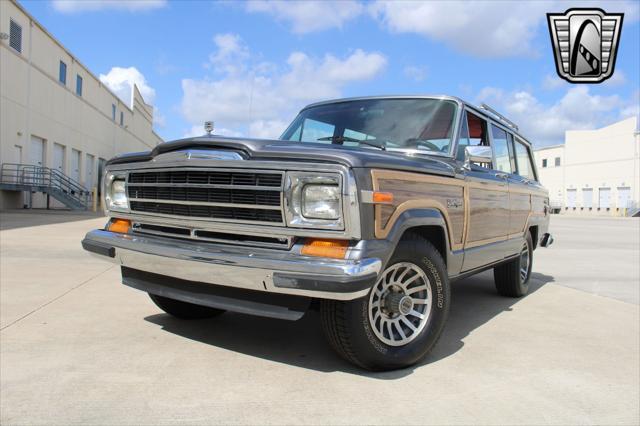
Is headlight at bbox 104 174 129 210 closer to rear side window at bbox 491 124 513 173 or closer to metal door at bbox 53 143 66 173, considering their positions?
rear side window at bbox 491 124 513 173

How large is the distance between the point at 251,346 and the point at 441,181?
173 cm

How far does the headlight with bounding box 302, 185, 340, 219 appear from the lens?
8.84ft

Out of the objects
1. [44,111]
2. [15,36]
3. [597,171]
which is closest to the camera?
[15,36]

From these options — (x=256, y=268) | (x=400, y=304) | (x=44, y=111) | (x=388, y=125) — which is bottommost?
(x=400, y=304)

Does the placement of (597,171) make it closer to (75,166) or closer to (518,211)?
(75,166)

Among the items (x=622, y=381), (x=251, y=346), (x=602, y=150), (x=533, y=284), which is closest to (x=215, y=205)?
(x=251, y=346)

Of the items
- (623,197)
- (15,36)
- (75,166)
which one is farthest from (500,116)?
(623,197)

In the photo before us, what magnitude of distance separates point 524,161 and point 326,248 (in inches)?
172

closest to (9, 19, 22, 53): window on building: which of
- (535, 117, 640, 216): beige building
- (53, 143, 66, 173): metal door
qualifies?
(53, 143, 66, 173): metal door

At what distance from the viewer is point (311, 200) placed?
275 cm

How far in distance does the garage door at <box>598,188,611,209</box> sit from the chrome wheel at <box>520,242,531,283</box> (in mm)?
57486

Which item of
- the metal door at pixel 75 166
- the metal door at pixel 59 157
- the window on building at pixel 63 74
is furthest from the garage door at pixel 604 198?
the window on building at pixel 63 74

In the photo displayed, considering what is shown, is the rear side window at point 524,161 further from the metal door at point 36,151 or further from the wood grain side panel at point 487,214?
the metal door at point 36,151

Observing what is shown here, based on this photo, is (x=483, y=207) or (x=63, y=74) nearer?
(x=483, y=207)
